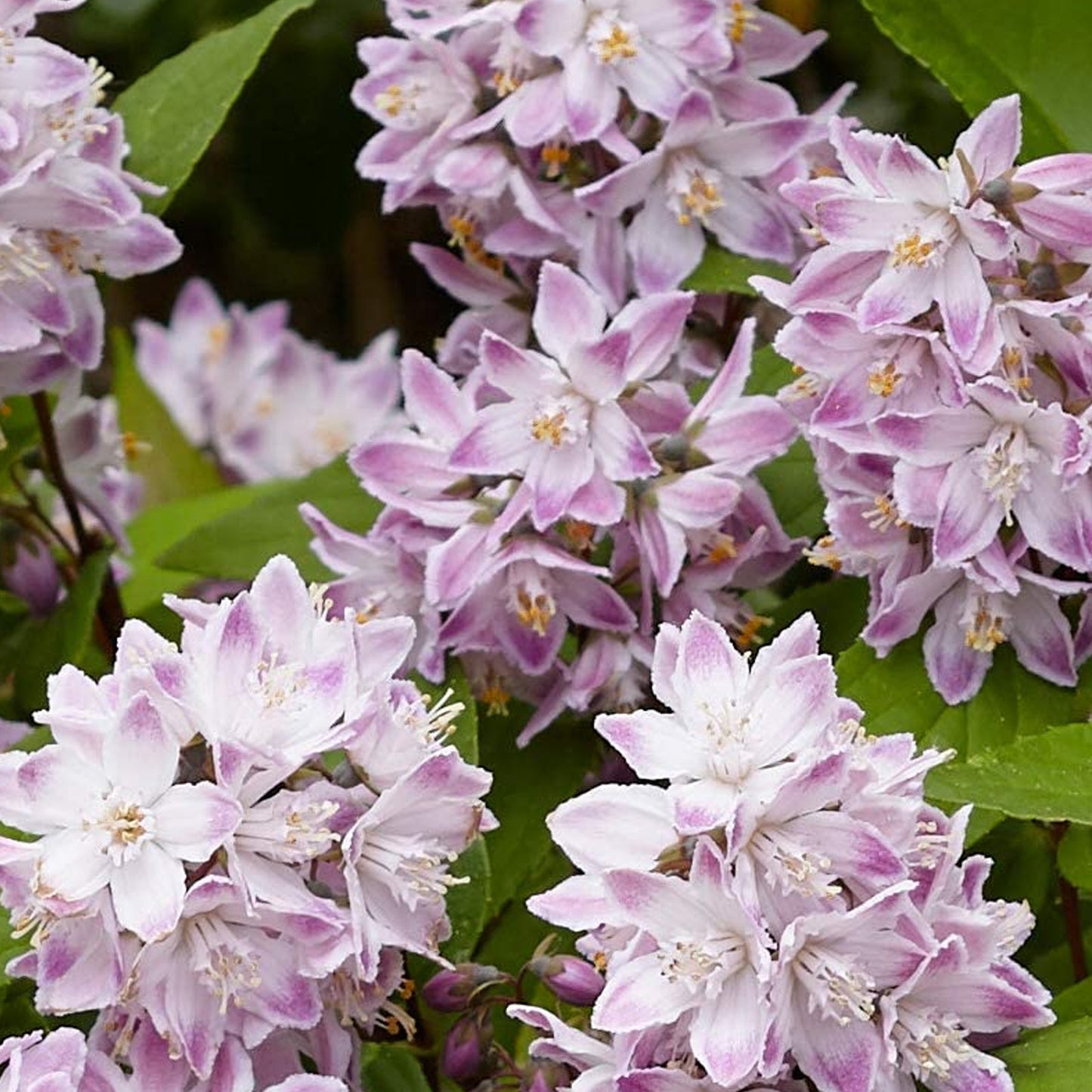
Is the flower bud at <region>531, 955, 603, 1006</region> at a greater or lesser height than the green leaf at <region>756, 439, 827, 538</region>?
greater

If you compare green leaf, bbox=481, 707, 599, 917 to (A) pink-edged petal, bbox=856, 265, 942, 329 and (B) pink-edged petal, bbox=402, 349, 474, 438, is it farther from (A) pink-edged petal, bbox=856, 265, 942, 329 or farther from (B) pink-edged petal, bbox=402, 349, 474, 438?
(A) pink-edged petal, bbox=856, 265, 942, 329

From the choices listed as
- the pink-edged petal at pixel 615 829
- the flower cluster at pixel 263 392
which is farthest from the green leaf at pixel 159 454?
the pink-edged petal at pixel 615 829

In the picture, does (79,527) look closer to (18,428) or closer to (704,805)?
(18,428)

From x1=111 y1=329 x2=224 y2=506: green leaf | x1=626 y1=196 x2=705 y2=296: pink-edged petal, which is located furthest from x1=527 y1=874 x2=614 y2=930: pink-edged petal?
x1=111 y1=329 x2=224 y2=506: green leaf

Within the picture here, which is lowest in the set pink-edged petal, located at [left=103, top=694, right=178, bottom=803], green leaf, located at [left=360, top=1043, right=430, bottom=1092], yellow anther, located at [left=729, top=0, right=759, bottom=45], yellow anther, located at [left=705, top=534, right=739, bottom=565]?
green leaf, located at [left=360, top=1043, right=430, bottom=1092]

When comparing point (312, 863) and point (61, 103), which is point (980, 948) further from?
point (61, 103)

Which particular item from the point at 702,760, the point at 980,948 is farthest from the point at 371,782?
the point at 980,948

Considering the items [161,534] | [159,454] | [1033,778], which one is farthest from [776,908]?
[159,454]
